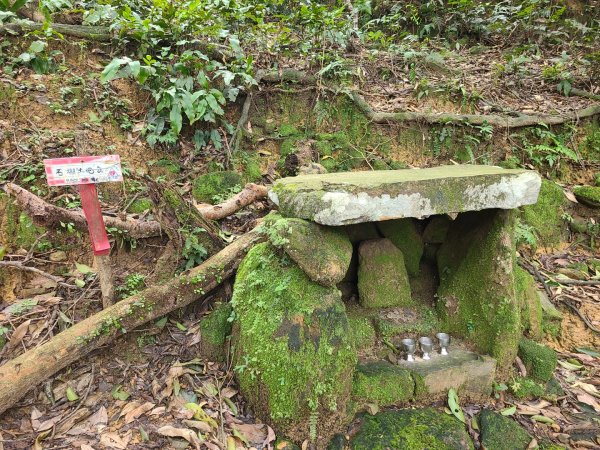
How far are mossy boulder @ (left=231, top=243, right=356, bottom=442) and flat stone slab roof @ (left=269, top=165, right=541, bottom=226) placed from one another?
469mm

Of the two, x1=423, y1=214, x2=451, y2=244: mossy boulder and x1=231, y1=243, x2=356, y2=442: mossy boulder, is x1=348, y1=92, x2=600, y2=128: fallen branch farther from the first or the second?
x1=231, y1=243, x2=356, y2=442: mossy boulder

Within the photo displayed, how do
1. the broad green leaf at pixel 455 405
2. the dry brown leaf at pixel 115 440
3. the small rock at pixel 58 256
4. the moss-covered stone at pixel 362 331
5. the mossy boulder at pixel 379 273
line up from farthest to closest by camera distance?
the small rock at pixel 58 256
the mossy boulder at pixel 379 273
the moss-covered stone at pixel 362 331
the broad green leaf at pixel 455 405
the dry brown leaf at pixel 115 440

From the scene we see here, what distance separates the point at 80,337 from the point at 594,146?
7119 mm

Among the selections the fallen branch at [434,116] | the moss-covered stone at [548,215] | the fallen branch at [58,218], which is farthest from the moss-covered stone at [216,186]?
the moss-covered stone at [548,215]

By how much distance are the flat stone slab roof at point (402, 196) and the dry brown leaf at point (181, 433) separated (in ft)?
5.14

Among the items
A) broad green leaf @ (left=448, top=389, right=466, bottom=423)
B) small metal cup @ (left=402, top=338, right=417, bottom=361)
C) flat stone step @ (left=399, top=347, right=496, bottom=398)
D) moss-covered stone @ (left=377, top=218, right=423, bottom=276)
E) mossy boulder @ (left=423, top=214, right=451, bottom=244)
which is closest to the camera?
broad green leaf @ (left=448, top=389, right=466, bottom=423)

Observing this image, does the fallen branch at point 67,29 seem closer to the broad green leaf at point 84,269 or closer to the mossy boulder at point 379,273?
the broad green leaf at point 84,269

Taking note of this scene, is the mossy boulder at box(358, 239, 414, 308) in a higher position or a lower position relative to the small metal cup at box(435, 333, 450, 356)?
higher

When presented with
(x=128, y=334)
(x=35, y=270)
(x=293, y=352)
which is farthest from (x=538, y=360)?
(x=35, y=270)

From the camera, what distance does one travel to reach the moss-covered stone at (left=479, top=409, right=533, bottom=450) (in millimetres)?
2613

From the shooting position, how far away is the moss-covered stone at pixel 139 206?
3.94 metres

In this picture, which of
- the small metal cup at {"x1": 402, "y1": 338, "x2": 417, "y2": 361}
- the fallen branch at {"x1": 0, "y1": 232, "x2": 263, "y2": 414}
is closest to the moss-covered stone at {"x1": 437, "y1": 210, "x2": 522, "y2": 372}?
the small metal cup at {"x1": 402, "y1": 338, "x2": 417, "y2": 361}

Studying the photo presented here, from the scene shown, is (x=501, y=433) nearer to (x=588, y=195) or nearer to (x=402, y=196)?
(x=402, y=196)

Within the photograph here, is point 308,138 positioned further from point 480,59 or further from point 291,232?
point 480,59
